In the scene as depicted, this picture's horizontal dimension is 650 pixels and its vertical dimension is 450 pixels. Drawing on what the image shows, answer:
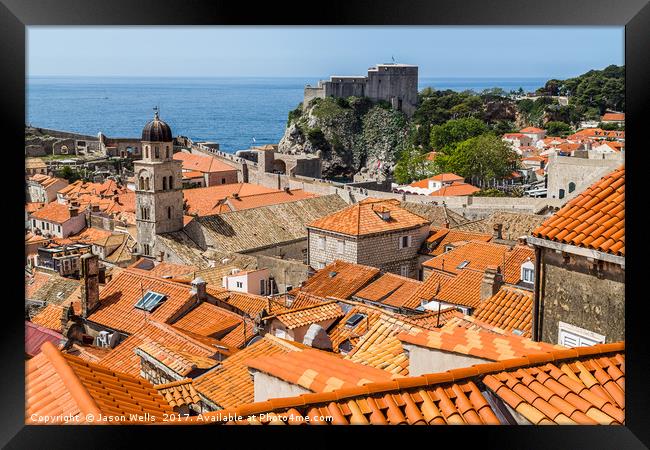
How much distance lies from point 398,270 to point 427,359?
15.3 metres

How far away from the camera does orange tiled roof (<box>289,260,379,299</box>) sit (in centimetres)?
1429

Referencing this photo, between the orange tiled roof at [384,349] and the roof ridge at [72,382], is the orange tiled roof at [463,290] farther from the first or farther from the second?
the roof ridge at [72,382]

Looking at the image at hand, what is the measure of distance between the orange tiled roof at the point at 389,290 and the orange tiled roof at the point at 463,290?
0.83m

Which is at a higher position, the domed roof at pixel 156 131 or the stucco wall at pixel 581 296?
the domed roof at pixel 156 131

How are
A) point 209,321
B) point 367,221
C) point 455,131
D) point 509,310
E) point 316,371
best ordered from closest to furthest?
1. point 316,371
2. point 509,310
3. point 209,321
4. point 367,221
5. point 455,131

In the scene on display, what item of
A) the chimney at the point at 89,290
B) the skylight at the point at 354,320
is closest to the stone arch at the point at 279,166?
the chimney at the point at 89,290

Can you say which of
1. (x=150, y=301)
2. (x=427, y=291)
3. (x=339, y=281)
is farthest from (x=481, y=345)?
(x=339, y=281)

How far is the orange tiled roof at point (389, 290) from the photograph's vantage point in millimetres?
13477

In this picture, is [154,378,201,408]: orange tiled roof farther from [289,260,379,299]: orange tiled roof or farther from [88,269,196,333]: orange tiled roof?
[289,260,379,299]: orange tiled roof

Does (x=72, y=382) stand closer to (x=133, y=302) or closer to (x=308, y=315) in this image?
(x=308, y=315)

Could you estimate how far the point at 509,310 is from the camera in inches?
342

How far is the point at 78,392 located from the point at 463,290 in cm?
970

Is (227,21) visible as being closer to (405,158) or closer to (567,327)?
(567,327)
